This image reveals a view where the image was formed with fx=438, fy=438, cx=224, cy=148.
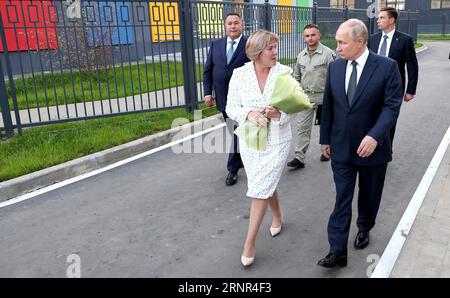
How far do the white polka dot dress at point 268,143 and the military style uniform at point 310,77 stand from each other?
209cm

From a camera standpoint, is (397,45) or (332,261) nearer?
(332,261)

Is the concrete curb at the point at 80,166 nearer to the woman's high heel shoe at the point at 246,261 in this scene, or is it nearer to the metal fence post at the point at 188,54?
the metal fence post at the point at 188,54

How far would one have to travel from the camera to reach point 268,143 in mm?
3270

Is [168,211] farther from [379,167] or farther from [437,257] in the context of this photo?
[437,257]

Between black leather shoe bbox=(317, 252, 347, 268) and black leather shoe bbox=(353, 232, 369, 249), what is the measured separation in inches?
12.3

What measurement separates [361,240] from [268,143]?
3.87ft

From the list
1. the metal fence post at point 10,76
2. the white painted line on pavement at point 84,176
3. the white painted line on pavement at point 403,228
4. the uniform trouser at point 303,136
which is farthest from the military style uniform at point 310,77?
the metal fence post at point 10,76

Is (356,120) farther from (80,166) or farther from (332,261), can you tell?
(80,166)

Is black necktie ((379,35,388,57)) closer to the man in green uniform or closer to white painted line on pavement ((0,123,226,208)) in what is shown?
the man in green uniform

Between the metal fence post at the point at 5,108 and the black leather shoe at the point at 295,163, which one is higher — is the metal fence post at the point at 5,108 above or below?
above

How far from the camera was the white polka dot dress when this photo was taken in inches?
129

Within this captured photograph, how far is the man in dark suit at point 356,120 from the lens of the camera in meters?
2.98

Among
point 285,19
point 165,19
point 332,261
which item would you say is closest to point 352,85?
point 332,261

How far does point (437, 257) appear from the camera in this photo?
334cm
